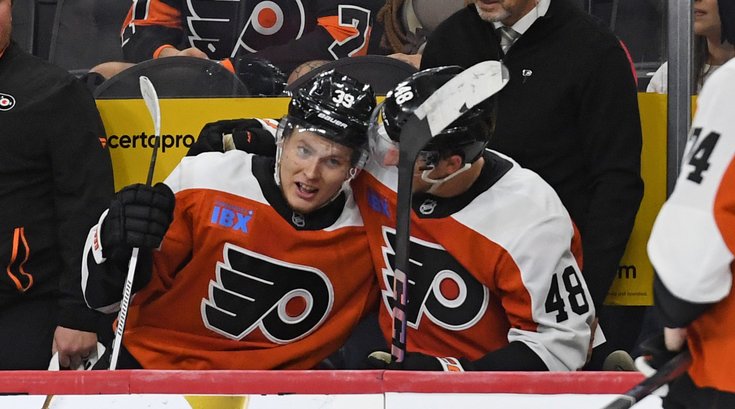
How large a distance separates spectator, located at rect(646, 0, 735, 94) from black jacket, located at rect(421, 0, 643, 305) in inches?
7.1

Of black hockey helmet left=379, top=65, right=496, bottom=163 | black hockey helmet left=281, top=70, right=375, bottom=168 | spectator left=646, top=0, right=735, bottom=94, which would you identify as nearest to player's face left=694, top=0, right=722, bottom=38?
spectator left=646, top=0, right=735, bottom=94

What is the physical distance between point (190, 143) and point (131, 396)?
1.15m

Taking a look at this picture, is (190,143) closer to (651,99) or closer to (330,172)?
(330,172)

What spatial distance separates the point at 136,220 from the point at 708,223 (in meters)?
1.11

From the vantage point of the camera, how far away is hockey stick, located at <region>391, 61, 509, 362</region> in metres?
1.88

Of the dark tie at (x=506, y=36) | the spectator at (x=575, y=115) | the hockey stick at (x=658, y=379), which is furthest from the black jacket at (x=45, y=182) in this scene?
the hockey stick at (x=658, y=379)

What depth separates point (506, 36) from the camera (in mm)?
2633

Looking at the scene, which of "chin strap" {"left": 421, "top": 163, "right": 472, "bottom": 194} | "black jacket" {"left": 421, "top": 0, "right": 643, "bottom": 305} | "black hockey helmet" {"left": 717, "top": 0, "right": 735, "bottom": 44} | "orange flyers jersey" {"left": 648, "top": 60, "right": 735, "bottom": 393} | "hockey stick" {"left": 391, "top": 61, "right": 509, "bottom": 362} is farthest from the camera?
"black hockey helmet" {"left": 717, "top": 0, "right": 735, "bottom": 44}

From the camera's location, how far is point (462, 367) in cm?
214

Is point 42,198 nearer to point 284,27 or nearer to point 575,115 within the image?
point 284,27

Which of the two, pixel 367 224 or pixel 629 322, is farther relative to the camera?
pixel 629 322

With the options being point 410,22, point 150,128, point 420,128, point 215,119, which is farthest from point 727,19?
point 150,128

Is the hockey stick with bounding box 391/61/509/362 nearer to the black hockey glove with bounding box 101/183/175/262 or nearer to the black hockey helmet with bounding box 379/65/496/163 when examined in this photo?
the black hockey helmet with bounding box 379/65/496/163

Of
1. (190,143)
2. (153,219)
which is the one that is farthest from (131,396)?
(190,143)
